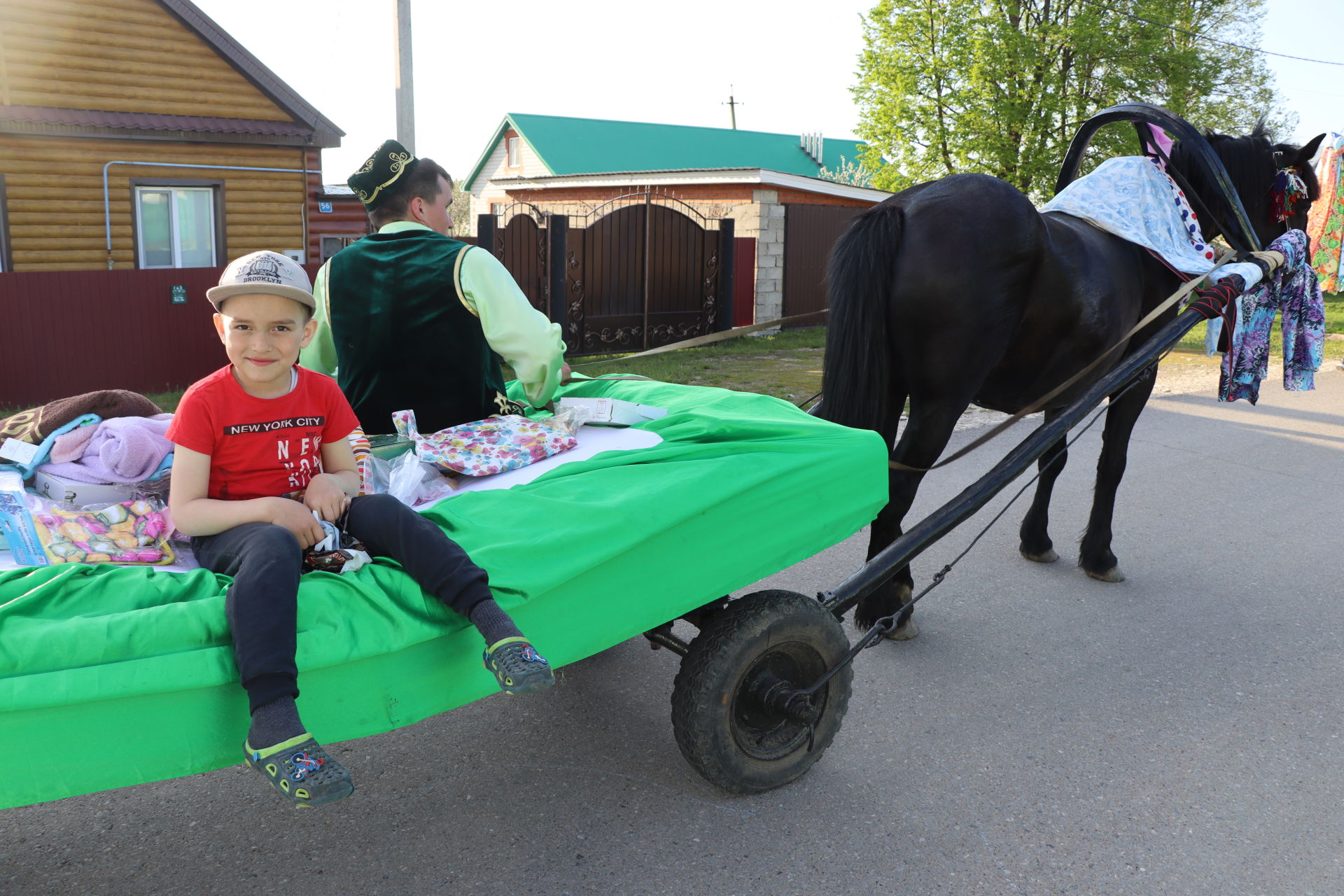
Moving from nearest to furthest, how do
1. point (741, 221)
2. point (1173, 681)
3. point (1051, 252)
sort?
1. point (1173, 681)
2. point (1051, 252)
3. point (741, 221)

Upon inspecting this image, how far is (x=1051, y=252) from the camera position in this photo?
3.75 metres

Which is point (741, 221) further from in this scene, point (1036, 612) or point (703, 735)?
point (703, 735)

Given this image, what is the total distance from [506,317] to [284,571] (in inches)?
45.9

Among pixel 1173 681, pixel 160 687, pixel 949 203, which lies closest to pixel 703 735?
pixel 160 687

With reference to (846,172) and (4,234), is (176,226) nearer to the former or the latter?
(4,234)

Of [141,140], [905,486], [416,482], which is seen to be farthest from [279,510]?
[141,140]

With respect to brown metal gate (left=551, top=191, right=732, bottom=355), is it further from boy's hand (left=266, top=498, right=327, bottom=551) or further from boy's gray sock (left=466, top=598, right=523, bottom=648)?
boy's gray sock (left=466, top=598, right=523, bottom=648)

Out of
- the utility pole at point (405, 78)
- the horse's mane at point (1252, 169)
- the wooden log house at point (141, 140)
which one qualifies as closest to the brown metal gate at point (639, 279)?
the utility pole at point (405, 78)

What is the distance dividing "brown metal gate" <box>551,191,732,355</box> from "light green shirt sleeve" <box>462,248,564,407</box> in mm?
8474

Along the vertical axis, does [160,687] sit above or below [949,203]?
below

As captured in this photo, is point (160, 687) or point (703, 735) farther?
point (703, 735)

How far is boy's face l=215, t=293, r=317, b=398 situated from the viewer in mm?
2150

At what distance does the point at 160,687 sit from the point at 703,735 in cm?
129

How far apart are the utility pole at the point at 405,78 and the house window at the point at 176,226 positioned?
268cm
